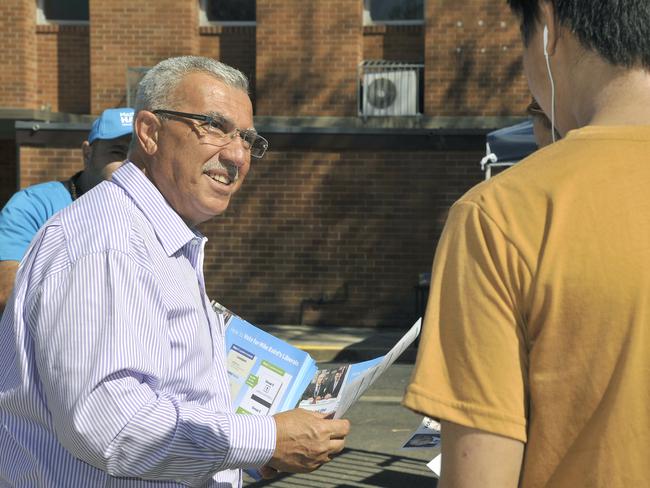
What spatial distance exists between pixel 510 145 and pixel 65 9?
8823 millimetres

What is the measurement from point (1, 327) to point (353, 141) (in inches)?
482

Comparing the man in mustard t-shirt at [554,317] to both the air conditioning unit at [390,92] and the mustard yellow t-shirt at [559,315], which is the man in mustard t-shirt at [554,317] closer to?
the mustard yellow t-shirt at [559,315]

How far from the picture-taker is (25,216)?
4.11 meters

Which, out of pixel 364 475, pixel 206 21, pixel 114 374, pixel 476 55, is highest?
pixel 206 21

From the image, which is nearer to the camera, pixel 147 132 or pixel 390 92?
pixel 147 132

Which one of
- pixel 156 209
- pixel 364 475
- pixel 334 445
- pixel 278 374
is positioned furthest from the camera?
pixel 364 475

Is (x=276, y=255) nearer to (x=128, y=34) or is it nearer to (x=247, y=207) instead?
(x=247, y=207)

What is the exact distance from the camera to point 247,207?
14555 mm

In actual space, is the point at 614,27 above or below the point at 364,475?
above

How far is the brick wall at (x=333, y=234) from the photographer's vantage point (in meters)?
14.4

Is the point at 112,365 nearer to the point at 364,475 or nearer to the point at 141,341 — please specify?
the point at 141,341

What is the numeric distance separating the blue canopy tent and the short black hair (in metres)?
7.73

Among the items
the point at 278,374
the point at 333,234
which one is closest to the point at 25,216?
the point at 278,374

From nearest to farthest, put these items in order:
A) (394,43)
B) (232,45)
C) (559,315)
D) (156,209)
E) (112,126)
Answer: (559,315)
(156,209)
(112,126)
(394,43)
(232,45)
